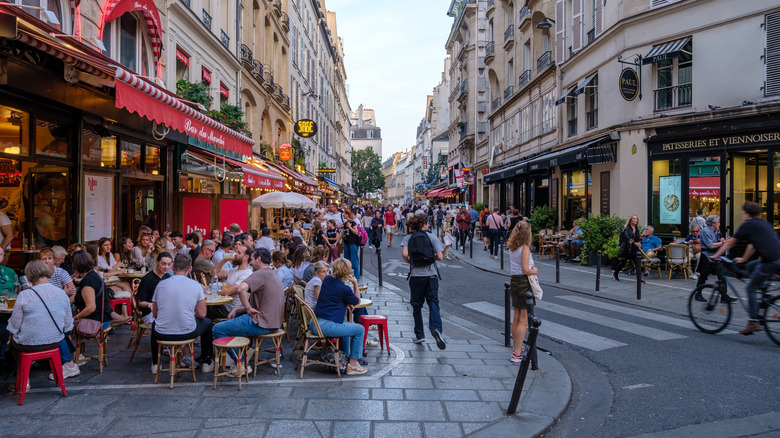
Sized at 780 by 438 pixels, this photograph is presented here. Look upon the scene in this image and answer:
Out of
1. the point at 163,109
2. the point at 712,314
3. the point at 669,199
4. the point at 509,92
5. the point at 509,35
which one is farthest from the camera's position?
the point at 509,92

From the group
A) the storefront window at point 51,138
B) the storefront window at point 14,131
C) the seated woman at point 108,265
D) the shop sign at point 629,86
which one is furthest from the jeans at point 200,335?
the shop sign at point 629,86

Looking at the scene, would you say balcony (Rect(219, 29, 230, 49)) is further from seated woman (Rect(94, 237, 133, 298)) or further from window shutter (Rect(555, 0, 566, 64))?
window shutter (Rect(555, 0, 566, 64))

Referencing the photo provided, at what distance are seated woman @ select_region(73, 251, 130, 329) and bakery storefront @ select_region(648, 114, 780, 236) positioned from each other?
1489cm

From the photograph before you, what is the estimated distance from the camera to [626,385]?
535 cm

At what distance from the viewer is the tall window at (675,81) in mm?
14430

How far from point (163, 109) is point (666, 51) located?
1375 centimetres

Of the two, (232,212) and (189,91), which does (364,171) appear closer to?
(232,212)

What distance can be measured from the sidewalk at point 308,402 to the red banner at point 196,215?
6585mm

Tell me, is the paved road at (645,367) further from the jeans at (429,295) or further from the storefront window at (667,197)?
the storefront window at (667,197)

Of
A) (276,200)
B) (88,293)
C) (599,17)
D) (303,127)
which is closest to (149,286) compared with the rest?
(88,293)

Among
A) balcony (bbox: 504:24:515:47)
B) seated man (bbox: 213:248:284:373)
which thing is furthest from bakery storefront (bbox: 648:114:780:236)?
balcony (bbox: 504:24:515:47)

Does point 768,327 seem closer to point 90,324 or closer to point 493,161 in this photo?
point 90,324

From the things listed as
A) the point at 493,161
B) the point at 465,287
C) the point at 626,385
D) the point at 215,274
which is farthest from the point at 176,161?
the point at 493,161

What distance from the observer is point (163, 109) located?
689 centimetres
